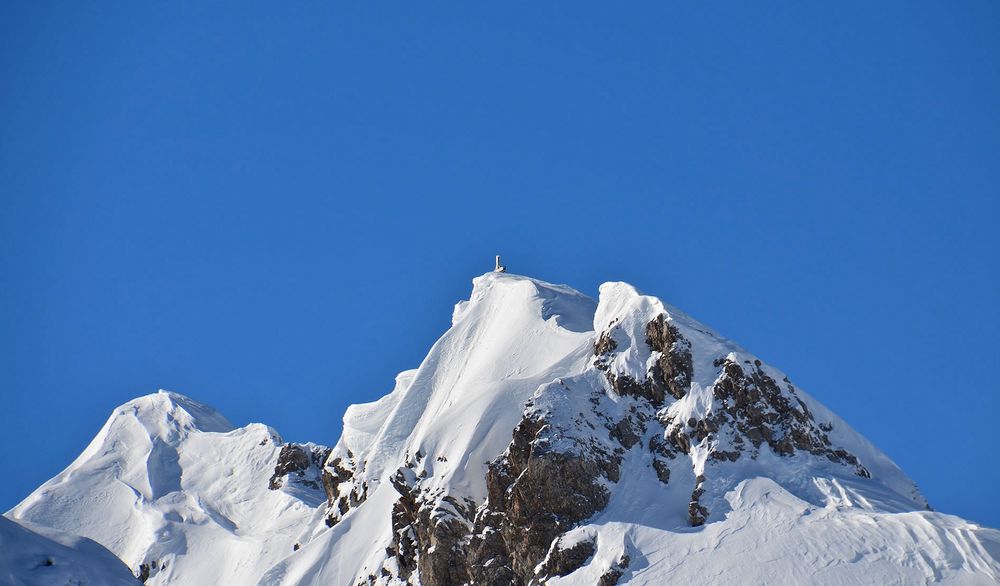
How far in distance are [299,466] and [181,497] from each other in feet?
44.2

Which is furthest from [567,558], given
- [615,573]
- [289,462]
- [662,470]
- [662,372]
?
[289,462]

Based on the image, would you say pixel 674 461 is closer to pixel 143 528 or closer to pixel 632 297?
pixel 632 297

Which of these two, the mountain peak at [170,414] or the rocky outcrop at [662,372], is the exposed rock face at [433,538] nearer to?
the rocky outcrop at [662,372]

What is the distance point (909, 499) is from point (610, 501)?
22.9 metres

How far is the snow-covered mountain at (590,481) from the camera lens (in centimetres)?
9919

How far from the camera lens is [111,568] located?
70.8 m

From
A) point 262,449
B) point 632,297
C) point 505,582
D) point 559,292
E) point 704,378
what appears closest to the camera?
point 505,582

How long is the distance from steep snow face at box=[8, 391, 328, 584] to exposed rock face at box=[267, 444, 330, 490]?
0.18 metres

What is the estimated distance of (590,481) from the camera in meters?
109

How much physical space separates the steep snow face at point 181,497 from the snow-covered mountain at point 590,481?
57 centimetres

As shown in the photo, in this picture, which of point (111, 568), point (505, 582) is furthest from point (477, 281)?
→ point (111, 568)

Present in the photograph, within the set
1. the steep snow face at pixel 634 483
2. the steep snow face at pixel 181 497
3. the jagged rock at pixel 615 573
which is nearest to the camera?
the steep snow face at pixel 634 483

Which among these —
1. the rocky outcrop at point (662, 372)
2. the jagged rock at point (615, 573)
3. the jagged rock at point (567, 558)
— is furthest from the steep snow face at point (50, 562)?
the rocky outcrop at point (662, 372)

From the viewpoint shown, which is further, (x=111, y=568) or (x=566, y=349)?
(x=566, y=349)
